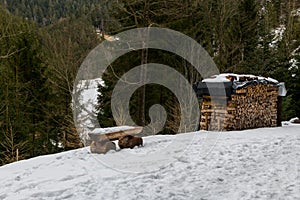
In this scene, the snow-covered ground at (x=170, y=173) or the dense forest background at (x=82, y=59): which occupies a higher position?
the dense forest background at (x=82, y=59)

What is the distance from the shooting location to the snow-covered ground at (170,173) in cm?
404

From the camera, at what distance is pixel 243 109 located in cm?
874

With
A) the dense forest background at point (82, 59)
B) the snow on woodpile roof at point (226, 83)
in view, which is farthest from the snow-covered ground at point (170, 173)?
the dense forest background at point (82, 59)

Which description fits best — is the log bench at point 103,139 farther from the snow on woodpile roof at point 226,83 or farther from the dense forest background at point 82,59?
the dense forest background at point 82,59

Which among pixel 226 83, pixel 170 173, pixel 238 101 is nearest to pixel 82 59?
pixel 226 83

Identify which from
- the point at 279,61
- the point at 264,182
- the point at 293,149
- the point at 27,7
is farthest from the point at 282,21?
the point at 27,7

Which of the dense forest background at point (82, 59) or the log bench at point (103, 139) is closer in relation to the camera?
the log bench at point (103, 139)

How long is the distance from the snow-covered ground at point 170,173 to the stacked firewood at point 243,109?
1870 millimetres

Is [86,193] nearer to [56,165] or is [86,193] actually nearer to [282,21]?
[56,165]

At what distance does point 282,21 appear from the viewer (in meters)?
31.1

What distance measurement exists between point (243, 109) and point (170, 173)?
471 cm

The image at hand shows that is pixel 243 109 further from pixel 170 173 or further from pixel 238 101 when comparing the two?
pixel 170 173

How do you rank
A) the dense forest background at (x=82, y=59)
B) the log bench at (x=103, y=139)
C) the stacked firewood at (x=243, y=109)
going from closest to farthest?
the log bench at (x=103, y=139) < the stacked firewood at (x=243, y=109) < the dense forest background at (x=82, y=59)

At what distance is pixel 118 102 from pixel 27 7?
3021 inches
